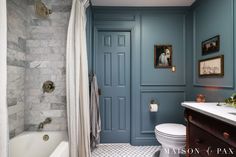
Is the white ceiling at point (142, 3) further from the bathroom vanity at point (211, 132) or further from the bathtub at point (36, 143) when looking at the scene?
the bathtub at point (36, 143)

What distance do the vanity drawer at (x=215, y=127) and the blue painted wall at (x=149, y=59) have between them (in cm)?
109

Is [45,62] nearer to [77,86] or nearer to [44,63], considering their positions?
[44,63]

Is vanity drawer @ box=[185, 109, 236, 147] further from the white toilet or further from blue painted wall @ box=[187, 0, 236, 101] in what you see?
blue painted wall @ box=[187, 0, 236, 101]

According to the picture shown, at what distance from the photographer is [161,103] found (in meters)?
2.52

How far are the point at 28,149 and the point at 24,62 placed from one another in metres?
1.00

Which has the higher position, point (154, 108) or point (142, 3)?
point (142, 3)

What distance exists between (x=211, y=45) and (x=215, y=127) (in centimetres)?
125

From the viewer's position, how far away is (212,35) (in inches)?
75.2

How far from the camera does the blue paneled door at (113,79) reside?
256 centimetres

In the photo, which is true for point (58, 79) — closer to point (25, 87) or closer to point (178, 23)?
point (25, 87)

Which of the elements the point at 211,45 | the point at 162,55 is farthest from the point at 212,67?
the point at 162,55

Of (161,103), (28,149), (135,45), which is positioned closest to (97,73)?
(135,45)

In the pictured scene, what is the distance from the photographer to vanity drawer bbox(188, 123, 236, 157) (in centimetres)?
98

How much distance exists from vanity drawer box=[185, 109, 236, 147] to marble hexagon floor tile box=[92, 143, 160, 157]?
1119mm
